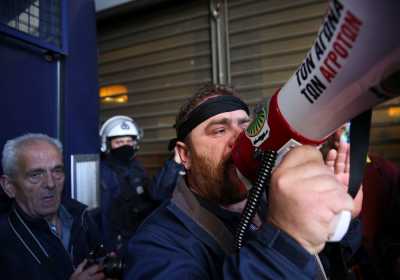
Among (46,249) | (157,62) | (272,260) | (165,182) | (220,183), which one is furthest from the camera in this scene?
(157,62)

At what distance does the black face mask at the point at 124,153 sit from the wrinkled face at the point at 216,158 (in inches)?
94.8

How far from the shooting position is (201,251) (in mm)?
1004

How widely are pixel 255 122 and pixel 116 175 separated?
2793 millimetres

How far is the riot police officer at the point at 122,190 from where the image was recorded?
3256 millimetres

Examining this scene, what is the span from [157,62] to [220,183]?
336 cm

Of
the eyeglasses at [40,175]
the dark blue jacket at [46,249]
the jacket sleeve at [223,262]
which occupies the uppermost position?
the eyeglasses at [40,175]

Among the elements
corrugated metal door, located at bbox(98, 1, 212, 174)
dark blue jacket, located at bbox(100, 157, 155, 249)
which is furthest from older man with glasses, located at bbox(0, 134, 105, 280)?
corrugated metal door, located at bbox(98, 1, 212, 174)

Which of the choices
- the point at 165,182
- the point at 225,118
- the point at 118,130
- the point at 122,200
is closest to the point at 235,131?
the point at 225,118

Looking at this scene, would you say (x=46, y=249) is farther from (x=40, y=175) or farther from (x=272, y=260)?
(x=272, y=260)

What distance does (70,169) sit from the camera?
7.69 ft

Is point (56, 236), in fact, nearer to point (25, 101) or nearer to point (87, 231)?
point (87, 231)

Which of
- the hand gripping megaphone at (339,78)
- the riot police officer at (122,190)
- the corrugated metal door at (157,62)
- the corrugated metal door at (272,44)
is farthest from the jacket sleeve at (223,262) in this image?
the corrugated metal door at (157,62)

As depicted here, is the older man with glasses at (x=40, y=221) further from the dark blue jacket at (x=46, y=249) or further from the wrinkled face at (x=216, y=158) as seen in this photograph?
the wrinkled face at (x=216, y=158)

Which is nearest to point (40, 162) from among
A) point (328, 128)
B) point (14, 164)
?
point (14, 164)
